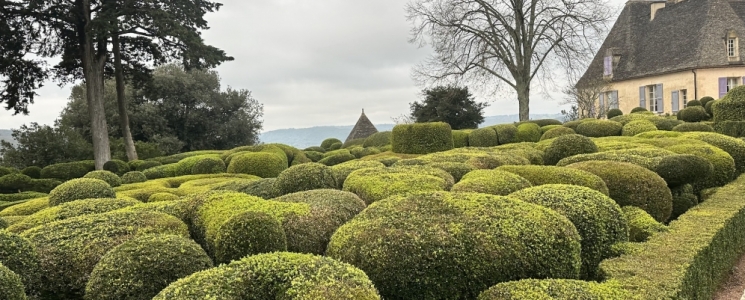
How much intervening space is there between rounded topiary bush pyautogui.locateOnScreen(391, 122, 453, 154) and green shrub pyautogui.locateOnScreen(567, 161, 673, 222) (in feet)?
26.3

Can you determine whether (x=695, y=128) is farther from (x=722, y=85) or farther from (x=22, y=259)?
(x=722, y=85)

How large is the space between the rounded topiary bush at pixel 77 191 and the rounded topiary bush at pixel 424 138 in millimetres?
9217

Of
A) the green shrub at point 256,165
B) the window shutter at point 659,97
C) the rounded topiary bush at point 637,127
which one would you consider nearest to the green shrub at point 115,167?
the green shrub at point 256,165

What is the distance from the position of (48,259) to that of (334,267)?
8.36 ft

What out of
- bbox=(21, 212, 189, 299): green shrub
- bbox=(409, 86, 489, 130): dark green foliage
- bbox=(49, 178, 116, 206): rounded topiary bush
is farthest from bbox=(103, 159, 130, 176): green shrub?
bbox=(409, 86, 489, 130): dark green foliage

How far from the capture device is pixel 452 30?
26.5 m

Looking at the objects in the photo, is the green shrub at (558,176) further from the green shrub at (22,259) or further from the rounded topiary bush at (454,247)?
the green shrub at (22,259)

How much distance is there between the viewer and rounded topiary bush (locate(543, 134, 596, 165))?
31.4ft

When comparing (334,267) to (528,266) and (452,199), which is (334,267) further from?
(452,199)

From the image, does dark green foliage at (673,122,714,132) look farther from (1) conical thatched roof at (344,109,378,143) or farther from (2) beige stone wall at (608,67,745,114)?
(2) beige stone wall at (608,67,745,114)

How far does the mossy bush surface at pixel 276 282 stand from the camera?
262 cm

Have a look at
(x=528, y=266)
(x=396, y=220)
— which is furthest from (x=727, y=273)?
(x=396, y=220)

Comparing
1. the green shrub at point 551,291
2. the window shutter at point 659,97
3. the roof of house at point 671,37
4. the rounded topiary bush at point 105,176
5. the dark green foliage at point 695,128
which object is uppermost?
the roof of house at point 671,37

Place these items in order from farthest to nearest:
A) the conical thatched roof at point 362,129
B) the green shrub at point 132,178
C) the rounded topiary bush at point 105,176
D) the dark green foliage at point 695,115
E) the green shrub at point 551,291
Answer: the conical thatched roof at point 362,129, the dark green foliage at point 695,115, the green shrub at point 132,178, the rounded topiary bush at point 105,176, the green shrub at point 551,291
